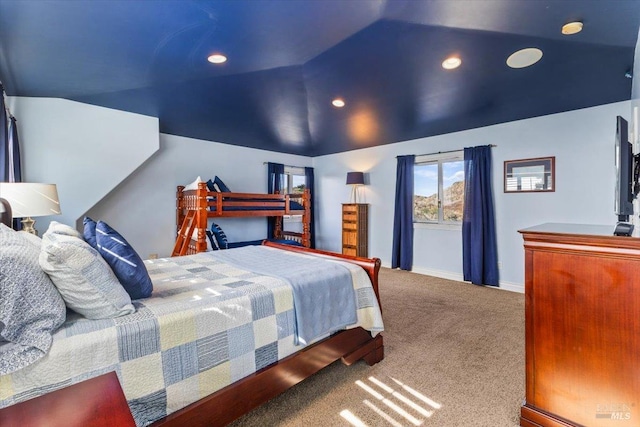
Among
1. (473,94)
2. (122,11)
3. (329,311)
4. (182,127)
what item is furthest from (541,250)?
(182,127)

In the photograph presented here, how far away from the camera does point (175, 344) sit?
1309 mm

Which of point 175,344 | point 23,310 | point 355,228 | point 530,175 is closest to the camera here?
point 23,310

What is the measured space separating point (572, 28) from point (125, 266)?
11.7ft

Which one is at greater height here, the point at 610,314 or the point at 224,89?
the point at 224,89

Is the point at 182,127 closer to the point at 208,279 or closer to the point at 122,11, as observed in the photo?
the point at 122,11

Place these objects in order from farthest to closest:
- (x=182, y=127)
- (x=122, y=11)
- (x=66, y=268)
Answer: (x=182, y=127)
(x=122, y=11)
(x=66, y=268)

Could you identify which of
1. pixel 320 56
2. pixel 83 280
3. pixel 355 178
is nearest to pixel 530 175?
pixel 355 178

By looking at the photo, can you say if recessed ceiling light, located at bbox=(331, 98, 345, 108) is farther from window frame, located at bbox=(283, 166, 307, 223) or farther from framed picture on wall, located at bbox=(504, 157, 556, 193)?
framed picture on wall, located at bbox=(504, 157, 556, 193)

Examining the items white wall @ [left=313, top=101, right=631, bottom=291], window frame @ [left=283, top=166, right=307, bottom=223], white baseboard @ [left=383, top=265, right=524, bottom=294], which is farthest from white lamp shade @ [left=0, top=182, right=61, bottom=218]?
white baseboard @ [left=383, top=265, right=524, bottom=294]

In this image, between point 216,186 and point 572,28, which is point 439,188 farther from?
point 216,186

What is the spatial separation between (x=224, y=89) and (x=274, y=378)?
10.8 feet

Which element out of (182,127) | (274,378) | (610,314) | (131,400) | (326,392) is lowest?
(326,392)

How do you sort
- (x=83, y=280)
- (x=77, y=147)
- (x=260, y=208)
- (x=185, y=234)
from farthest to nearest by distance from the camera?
(x=260, y=208) < (x=185, y=234) < (x=77, y=147) < (x=83, y=280)

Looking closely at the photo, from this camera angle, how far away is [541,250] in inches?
59.0
